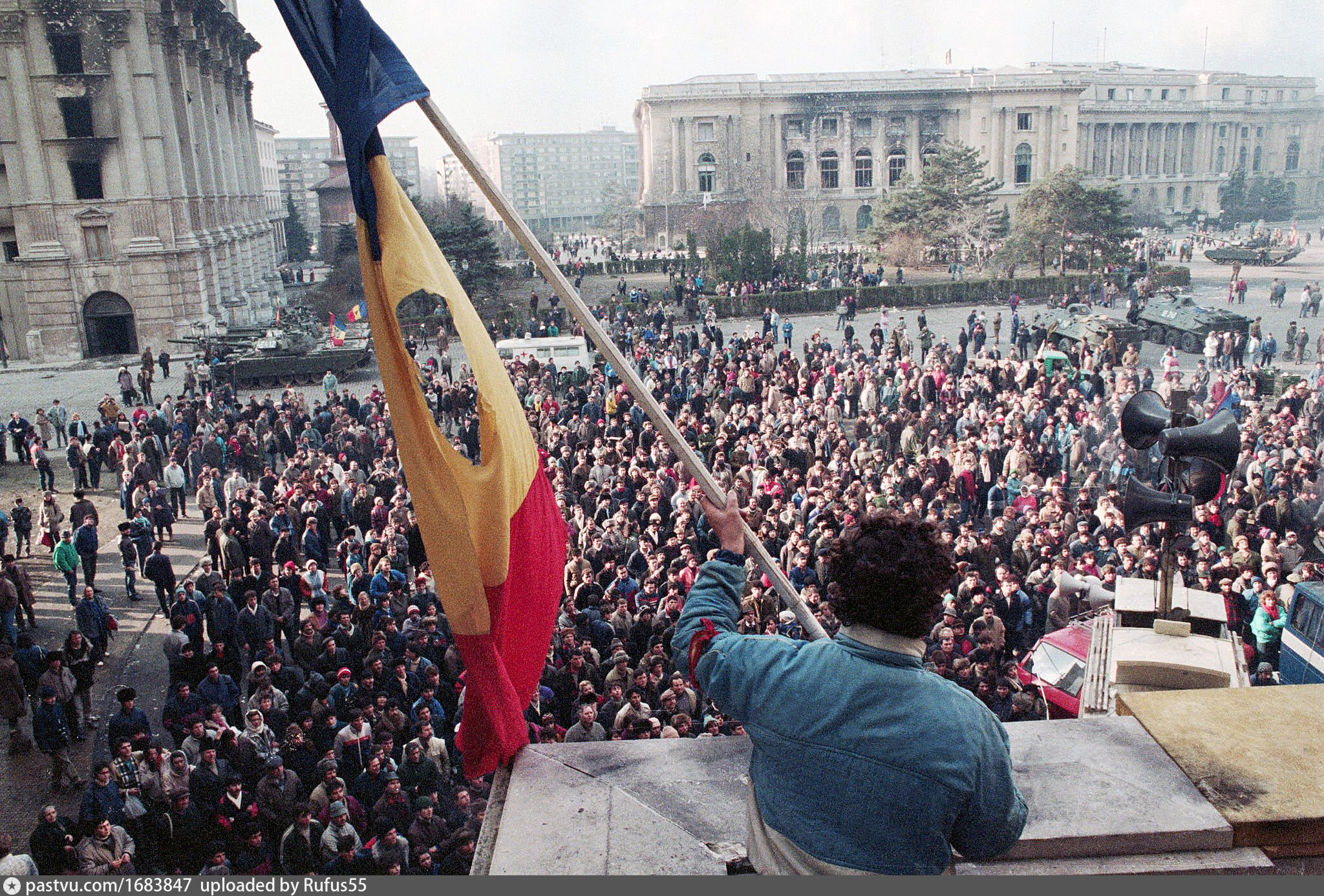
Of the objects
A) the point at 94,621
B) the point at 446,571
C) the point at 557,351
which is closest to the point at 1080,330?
the point at 557,351

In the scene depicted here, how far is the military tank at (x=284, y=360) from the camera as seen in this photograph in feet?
95.9

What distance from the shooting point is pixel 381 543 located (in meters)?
11.7

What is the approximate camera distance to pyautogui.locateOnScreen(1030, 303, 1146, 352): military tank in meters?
27.4

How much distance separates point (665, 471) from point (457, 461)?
35.6ft

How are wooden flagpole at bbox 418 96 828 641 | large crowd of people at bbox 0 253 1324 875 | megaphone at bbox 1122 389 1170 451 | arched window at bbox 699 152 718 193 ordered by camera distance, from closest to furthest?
wooden flagpole at bbox 418 96 828 641 < megaphone at bbox 1122 389 1170 451 < large crowd of people at bbox 0 253 1324 875 < arched window at bbox 699 152 718 193

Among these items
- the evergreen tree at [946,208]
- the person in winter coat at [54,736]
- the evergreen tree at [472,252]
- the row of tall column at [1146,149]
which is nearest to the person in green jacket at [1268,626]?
the person in winter coat at [54,736]

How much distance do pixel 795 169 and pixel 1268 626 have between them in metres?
68.6

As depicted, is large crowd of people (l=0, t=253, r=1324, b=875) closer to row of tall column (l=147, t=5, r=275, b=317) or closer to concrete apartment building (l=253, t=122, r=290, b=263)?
row of tall column (l=147, t=5, r=275, b=317)

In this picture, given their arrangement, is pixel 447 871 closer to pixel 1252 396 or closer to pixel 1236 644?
pixel 1236 644

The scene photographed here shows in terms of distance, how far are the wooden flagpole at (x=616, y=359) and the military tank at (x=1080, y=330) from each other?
24.6 metres

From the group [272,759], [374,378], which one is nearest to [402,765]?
[272,759]

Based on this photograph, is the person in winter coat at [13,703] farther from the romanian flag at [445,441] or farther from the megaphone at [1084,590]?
the megaphone at [1084,590]

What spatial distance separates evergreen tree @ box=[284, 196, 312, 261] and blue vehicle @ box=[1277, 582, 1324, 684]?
252ft

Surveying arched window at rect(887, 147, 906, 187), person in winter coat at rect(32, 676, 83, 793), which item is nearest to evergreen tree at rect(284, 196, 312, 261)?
arched window at rect(887, 147, 906, 187)
